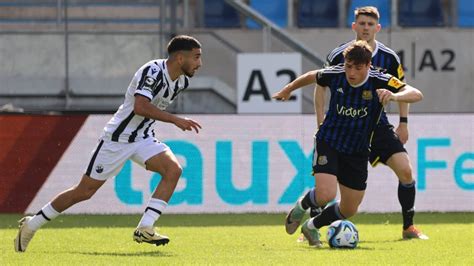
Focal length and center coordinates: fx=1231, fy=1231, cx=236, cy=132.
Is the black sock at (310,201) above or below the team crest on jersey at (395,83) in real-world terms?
below

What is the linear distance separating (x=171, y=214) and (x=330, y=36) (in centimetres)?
564

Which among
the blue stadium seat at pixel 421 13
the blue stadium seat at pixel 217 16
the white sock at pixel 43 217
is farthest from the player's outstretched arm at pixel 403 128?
the blue stadium seat at pixel 421 13

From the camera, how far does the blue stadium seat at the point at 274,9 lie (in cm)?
1928

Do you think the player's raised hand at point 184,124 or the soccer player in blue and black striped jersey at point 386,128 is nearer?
the player's raised hand at point 184,124

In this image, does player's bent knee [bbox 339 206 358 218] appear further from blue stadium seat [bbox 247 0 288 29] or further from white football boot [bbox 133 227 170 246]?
blue stadium seat [bbox 247 0 288 29]

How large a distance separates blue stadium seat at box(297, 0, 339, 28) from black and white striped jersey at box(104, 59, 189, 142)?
9.29m

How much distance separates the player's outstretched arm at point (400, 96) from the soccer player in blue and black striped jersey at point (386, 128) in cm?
104

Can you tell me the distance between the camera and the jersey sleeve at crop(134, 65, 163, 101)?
969cm

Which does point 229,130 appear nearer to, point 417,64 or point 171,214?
point 171,214

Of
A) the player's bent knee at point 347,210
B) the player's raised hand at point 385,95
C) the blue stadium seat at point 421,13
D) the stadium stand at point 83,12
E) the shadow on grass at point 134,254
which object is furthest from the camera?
the blue stadium seat at point 421,13

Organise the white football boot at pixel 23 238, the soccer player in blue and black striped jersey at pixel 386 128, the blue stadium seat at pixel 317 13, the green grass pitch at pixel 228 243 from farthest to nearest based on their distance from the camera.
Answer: the blue stadium seat at pixel 317 13 < the soccer player in blue and black striped jersey at pixel 386 128 < the white football boot at pixel 23 238 < the green grass pitch at pixel 228 243

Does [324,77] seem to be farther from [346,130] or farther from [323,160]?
[323,160]

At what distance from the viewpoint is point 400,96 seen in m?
9.45

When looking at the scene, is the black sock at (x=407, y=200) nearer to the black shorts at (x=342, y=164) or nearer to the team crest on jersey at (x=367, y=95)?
the black shorts at (x=342, y=164)
